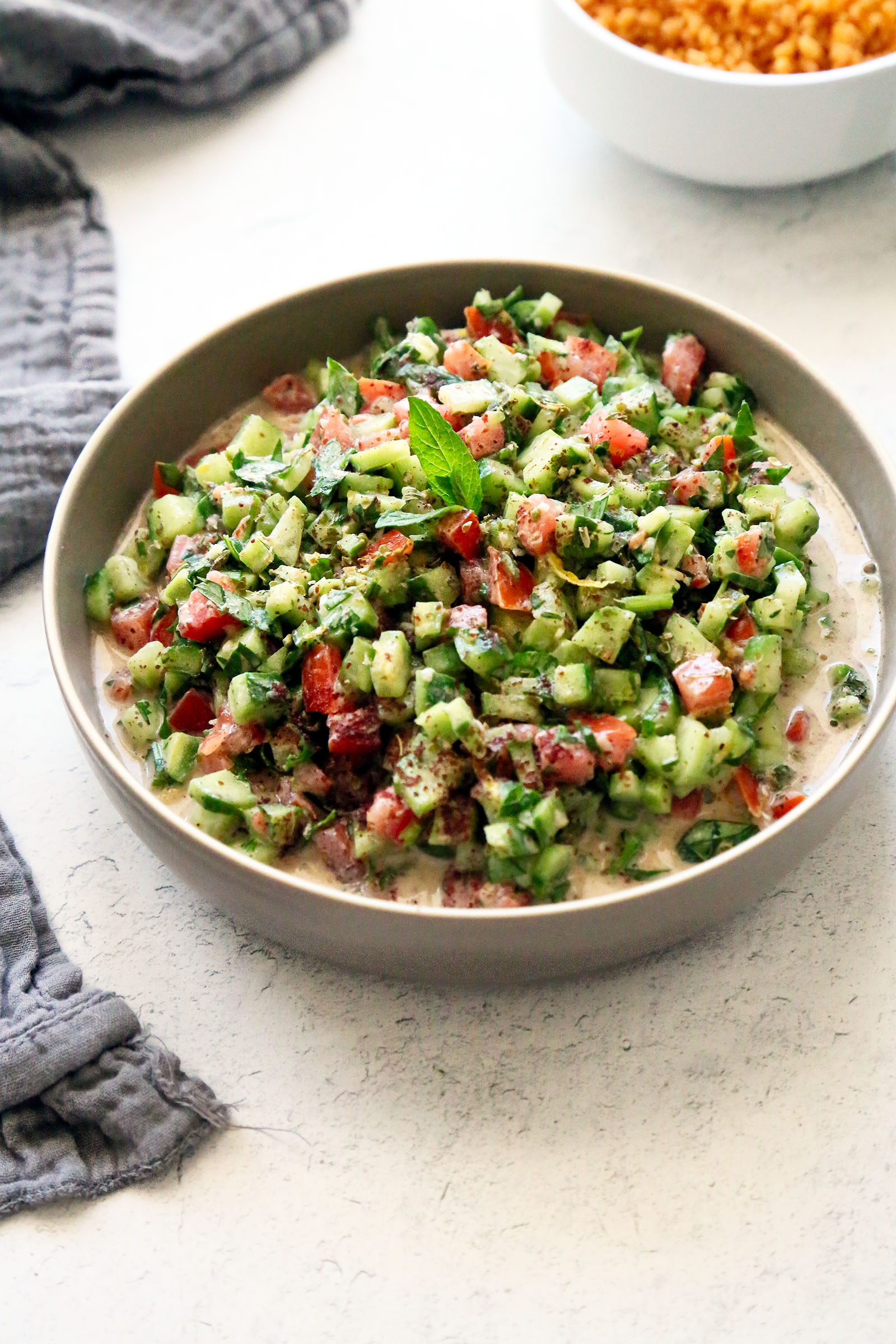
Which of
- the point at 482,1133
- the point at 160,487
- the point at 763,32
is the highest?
the point at 763,32

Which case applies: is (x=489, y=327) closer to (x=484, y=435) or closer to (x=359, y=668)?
(x=484, y=435)

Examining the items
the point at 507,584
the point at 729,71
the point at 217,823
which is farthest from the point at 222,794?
the point at 729,71

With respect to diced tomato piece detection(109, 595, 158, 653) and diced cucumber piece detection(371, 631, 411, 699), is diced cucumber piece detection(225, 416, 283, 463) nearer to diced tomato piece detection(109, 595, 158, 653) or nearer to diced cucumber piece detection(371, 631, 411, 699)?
diced tomato piece detection(109, 595, 158, 653)

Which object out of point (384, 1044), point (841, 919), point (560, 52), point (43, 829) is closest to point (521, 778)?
point (384, 1044)

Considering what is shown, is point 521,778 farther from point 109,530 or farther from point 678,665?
point 109,530

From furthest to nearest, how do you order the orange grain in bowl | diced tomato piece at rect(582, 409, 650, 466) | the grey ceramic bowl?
the orange grain in bowl < diced tomato piece at rect(582, 409, 650, 466) < the grey ceramic bowl

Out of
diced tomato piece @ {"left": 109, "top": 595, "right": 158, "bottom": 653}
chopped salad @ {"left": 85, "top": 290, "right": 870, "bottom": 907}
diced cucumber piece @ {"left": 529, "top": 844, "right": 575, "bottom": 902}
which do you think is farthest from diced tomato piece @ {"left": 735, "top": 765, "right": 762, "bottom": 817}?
diced tomato piece @ {"left": 109, "top": 595, "right": 158, "bottom": 653}

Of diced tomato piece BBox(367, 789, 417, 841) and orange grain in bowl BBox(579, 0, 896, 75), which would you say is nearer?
diced tomato piece BBox(367, 789, 417, 841)
